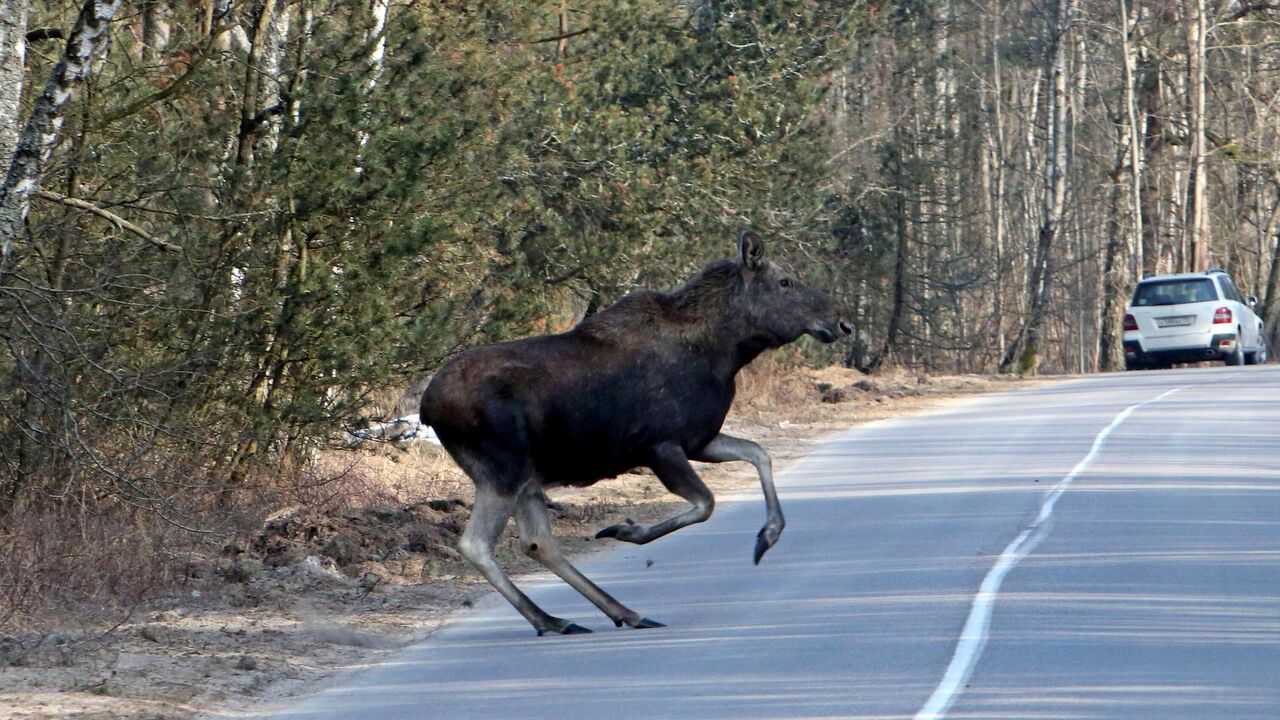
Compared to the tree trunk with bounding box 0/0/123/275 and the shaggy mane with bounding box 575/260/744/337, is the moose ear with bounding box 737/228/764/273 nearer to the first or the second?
the shaggy mane with bounding box 575/260/744/337

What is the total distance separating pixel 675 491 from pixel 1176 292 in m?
28.2

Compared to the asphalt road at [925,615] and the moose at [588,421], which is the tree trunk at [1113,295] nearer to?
the asphalt road at [925,615]

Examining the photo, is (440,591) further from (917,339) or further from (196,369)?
(917,339)

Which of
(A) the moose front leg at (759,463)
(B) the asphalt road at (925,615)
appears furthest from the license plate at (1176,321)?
(A) the moose front leg at (759,463)

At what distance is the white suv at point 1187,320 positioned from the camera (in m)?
35.8

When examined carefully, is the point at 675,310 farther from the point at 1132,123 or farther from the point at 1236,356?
the point at 1132,123

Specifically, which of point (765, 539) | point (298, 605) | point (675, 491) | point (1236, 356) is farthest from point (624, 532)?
point (1236, 356)

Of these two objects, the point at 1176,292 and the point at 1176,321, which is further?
the point at 1176,321

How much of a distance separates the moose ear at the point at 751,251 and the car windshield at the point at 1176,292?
1063 inches

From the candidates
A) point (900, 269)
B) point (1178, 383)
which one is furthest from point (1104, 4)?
point (1178, 383)

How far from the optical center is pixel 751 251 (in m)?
10.8

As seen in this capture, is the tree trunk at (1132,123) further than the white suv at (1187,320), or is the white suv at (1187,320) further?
the tree trunk at (1132,123)

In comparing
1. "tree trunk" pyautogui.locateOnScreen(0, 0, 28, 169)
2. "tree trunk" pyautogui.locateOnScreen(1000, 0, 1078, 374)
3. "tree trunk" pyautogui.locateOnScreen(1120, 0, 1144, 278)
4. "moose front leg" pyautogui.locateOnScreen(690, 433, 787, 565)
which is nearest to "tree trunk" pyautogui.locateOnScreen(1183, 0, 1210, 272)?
"tree trunk" pyautogui.locateOnScreen(1120, 0, 1144, 278)

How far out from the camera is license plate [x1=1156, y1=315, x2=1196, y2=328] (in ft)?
118
